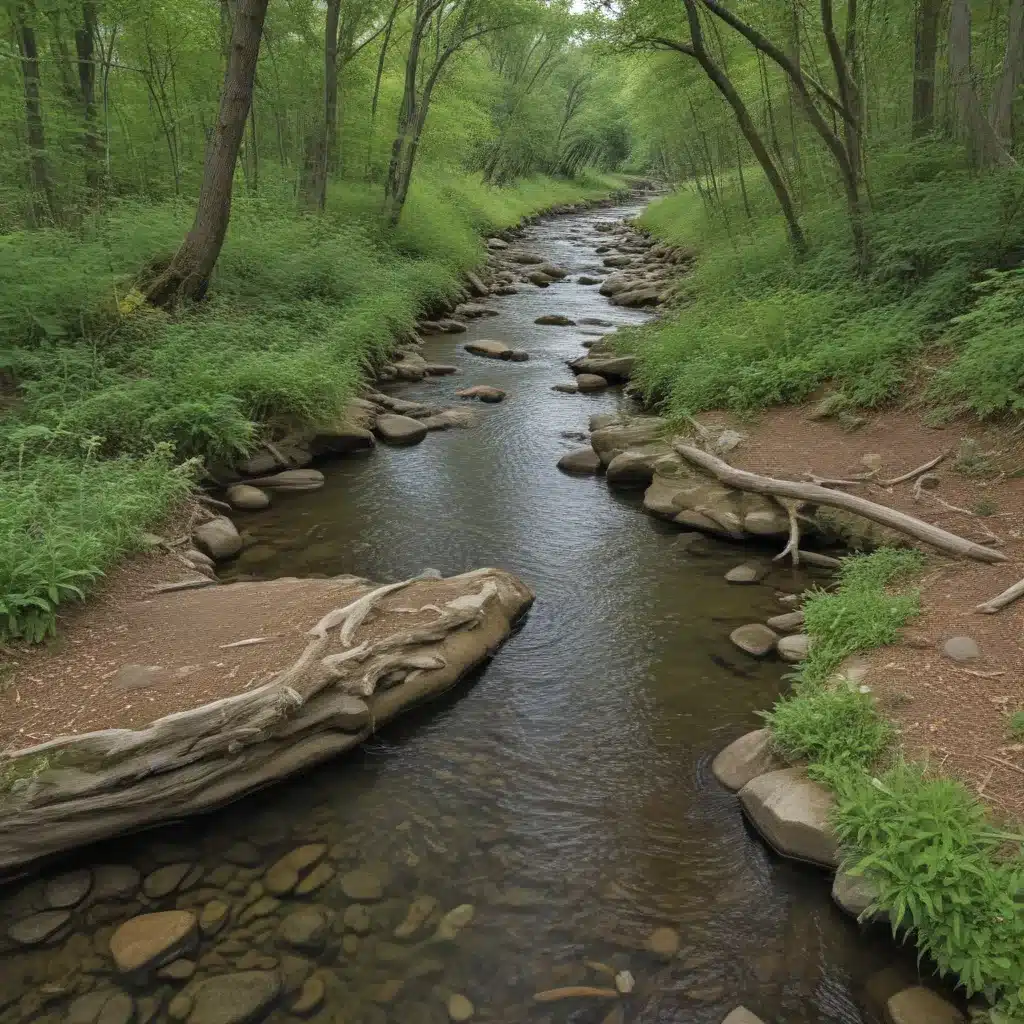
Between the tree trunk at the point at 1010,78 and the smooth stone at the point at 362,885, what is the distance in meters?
12.2

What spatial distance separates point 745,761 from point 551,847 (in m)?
1.34

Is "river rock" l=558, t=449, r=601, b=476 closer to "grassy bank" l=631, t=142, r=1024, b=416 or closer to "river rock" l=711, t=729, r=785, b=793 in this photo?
"grassy bank" l=631, t=142, r=1024, b=416

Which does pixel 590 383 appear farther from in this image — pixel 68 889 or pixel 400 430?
pixel 68 889

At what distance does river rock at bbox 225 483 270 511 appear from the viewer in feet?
27.3

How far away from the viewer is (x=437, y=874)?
3.99 meters

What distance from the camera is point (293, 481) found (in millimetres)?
9039

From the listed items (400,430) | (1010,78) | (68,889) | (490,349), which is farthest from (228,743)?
(1010,78)

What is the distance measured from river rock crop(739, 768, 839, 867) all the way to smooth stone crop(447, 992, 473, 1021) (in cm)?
184

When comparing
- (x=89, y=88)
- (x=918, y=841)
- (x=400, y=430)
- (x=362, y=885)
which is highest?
(x=89, y=88)

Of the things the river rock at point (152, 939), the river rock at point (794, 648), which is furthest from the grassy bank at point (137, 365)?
the river rock at point (794, 648)

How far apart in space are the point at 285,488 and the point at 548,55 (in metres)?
34.3

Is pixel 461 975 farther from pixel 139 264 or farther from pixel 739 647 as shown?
pixel 139 264

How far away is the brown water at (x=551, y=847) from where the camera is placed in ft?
11.1

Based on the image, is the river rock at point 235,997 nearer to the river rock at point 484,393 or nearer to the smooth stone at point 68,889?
the smooth stone at point 68,889
